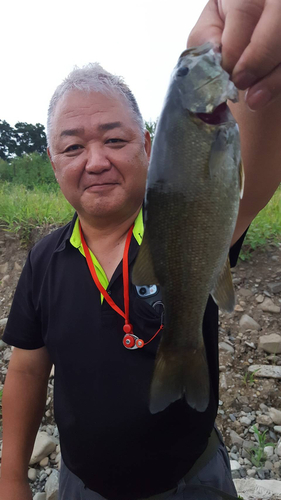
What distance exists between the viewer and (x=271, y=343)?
355 cm

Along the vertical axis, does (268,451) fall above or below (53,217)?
below

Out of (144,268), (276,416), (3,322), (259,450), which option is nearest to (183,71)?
(144,268)

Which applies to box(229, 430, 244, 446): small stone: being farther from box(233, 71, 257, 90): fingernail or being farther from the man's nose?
box(233, 71, 257, 90): fingernail

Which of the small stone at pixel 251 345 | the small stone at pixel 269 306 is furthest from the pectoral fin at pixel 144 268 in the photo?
the small stone at pixel 269 306

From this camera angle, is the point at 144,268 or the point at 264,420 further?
the point at 264,420

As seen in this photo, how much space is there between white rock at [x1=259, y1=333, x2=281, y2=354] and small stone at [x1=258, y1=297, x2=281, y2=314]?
31cm

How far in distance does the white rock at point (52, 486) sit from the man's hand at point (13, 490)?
2.79 ft

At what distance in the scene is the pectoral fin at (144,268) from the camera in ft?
3.79

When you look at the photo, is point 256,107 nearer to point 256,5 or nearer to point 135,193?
point 256,5

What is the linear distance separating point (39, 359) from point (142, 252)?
4.71 ft

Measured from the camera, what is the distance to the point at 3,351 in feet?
14.1

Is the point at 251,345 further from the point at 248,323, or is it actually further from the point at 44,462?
the point at 44,462

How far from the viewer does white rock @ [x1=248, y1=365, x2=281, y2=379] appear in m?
3.38

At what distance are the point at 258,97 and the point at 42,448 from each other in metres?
3.31
